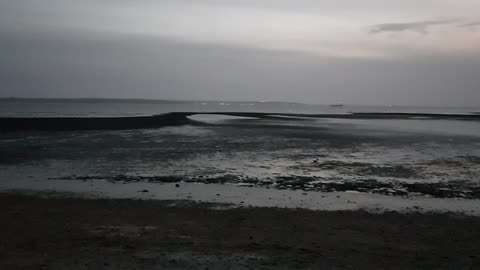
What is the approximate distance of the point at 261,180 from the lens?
1745cm

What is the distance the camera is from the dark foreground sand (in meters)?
7.61

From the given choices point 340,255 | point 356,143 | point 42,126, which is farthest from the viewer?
point 42,126

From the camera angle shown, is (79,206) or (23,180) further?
(23,180)

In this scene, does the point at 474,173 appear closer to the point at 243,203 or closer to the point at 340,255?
the point at 243,203

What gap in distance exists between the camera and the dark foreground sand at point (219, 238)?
761 cm

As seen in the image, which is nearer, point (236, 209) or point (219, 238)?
point (219, 238)

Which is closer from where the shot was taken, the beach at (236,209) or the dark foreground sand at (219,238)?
the dark foreground sand at (219,238)

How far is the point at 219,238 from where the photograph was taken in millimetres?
9148

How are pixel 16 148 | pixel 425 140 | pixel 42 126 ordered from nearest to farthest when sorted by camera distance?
pixel 16 148 < pixel 425 140 < pixel 42 126

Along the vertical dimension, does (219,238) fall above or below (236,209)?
above

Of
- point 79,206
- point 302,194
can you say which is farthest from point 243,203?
point 79,206

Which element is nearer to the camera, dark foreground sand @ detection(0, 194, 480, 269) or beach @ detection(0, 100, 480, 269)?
dark foreground sand @ detection(0, 194, 480, 269)

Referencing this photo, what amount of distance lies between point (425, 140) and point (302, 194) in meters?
25.0

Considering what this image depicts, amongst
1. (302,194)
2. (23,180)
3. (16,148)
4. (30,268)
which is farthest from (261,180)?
(16,148)
